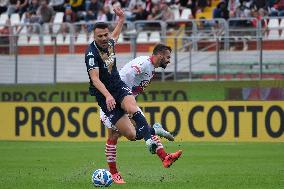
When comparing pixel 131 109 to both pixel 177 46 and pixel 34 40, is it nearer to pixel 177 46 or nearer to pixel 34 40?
pixel 177 46

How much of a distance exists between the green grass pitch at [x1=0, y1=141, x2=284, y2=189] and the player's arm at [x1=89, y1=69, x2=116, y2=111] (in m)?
1.20

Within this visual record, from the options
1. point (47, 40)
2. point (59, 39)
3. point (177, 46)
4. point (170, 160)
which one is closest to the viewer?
point (170, 160)

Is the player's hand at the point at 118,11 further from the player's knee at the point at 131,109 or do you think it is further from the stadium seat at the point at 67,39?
the stadium seat at the point at 67,39

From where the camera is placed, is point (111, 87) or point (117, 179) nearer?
point (111, 87)

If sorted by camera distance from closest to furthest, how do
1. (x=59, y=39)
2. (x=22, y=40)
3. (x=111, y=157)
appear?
(x=111, y=157)
(x=22, y=40)
(x=59, y=39)

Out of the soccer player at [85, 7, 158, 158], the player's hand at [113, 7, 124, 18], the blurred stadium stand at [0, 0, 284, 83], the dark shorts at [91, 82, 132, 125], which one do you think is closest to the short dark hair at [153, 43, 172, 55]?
the player's hand at [113, 7, 124, 18]

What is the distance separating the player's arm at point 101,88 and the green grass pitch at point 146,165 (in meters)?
1.20

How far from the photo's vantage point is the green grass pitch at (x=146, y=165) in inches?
523

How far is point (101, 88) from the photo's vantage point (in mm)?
12945

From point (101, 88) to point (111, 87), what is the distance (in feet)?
2.16

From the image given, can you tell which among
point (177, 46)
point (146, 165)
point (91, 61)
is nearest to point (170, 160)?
point (91, 61)

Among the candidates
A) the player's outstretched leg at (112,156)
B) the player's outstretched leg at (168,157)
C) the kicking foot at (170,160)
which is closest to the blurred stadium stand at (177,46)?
the player's outstretched leg at (112,156)

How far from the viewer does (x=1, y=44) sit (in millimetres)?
29188

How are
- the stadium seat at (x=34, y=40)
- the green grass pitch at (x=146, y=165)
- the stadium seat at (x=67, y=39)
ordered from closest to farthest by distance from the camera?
1. the green grass pitch at (x=146, y=165)
2. the stadium seat at (x=67, y=39)
3. the stadium seat at (x=34, y=40)
